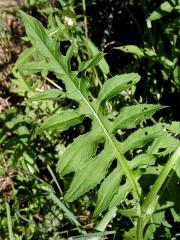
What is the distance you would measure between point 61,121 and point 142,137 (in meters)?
0.27

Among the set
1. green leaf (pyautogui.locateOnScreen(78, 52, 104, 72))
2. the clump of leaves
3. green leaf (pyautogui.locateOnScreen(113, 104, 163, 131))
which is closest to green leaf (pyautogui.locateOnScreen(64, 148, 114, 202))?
the clump of leaves

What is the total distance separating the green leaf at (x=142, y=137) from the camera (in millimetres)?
1468

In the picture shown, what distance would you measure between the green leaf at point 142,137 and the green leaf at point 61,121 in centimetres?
19

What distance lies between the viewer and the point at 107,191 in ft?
4.65

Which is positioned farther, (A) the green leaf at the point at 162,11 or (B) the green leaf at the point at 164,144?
(A) the green leaf at the point at 162,11

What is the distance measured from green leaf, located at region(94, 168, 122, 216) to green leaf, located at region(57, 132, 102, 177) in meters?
0.10

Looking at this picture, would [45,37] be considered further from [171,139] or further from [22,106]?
[22,106]

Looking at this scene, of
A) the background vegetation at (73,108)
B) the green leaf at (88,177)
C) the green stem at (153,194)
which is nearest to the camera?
the green stem at (153,194)

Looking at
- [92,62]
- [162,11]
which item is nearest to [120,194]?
[92,62]

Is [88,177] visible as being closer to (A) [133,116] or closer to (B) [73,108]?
(A) [133,116]

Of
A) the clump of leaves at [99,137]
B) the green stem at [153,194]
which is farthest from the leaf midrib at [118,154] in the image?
the green stem at [153,194]

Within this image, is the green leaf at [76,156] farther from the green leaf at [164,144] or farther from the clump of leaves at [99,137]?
the green leaf at [164,144]

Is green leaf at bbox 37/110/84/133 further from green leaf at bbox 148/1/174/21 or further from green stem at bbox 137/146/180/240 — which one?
green leaf at bbox 148/1/174/21

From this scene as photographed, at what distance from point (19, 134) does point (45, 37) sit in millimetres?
1205
